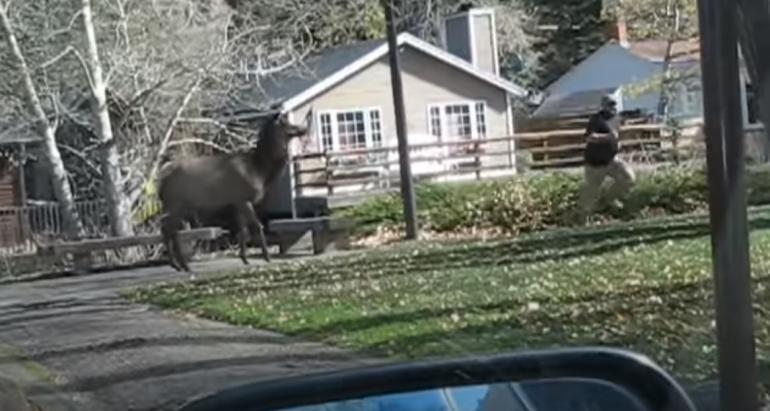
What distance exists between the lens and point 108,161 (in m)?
25.0

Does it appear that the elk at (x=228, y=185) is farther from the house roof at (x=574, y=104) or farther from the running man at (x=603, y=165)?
the house roof at (x=574, y=104)

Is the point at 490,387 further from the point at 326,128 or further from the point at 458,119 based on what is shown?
the point at 458,119

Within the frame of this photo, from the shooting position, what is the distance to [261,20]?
26.3m

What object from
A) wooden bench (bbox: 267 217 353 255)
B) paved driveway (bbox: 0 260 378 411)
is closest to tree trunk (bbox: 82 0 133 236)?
wooden bench (bbox: 267 217 353 255)

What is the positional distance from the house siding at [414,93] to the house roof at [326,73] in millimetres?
172

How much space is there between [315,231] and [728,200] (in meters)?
15.0

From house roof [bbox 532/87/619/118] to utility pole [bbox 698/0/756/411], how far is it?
721 inches

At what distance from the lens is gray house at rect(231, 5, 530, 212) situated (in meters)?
27.3

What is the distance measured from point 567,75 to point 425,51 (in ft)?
8.22

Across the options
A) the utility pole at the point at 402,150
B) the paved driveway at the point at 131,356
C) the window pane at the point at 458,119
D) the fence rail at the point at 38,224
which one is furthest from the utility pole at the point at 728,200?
the window pane at the point at 458,119

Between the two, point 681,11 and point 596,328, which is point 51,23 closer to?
point 681,11

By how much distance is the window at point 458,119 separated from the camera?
29328 mm

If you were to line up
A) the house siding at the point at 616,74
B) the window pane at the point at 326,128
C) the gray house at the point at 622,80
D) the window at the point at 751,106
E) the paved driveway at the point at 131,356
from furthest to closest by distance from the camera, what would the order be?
the window pane at the point at 326,128, the house siding at the point at 616,74, the gray house at the point at 622,80, the paved driveway at the point at 131,356, the window at the point at 751,106

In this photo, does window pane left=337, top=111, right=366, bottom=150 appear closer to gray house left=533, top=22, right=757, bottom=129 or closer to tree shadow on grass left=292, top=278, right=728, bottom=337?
gray house left=533, top=22, right=757, bottom=129
